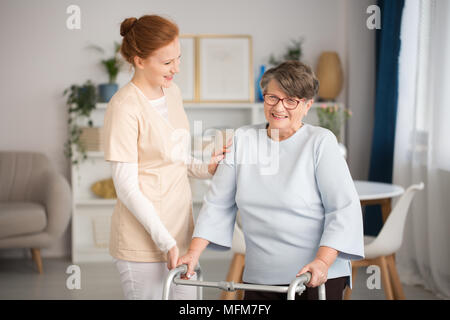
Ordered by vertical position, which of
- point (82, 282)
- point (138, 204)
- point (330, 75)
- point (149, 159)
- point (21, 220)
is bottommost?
point (82, 282)

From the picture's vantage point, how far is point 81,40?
13.2 ft

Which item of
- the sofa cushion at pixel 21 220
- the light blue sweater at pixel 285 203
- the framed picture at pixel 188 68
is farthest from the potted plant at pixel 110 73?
the light blue sweater at pixel 285 203

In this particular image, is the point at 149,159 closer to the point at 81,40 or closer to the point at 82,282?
the point at 82,282

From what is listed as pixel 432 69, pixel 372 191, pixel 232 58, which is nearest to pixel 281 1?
pixel 232 58

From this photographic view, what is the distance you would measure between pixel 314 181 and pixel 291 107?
0.59 ft

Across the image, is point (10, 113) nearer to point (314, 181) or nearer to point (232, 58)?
point (232, 58)

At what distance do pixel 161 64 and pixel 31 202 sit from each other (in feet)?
8.83

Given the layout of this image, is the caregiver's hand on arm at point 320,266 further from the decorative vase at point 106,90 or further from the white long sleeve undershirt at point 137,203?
the decorative vase at point 106,90

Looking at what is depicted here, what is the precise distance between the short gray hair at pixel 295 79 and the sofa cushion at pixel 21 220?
2.57 metres

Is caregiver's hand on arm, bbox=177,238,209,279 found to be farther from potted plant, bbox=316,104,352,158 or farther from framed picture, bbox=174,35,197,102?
framed picture, bbox=174,35,197,102

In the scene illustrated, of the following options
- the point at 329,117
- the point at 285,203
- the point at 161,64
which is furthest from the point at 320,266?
the point at 329,117

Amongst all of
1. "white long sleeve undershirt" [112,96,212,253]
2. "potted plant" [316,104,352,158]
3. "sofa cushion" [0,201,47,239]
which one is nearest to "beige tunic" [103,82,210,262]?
"white long sleeve undershirt" [112,96,212,253]

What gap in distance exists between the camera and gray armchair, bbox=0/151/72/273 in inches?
134

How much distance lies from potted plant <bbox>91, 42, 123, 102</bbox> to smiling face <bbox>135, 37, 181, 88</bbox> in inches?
100
